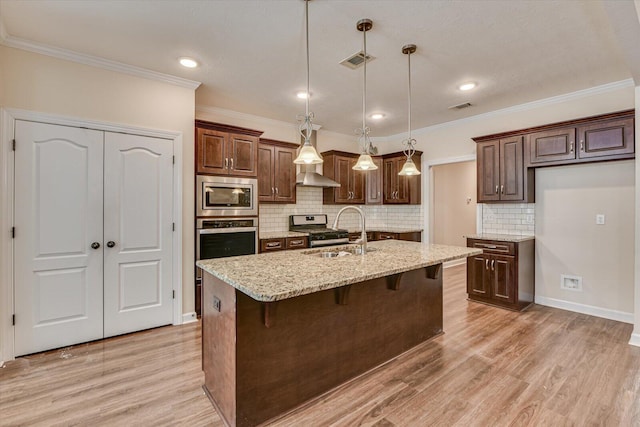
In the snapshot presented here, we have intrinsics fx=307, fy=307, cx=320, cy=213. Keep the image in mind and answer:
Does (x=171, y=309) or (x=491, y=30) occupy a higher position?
(x=491, y=30)

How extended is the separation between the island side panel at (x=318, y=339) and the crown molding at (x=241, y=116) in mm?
3328

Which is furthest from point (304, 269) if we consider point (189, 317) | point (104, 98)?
point (104, 98)

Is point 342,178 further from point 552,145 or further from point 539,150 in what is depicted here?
point 552,145

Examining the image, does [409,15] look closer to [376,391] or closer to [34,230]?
[376,391]

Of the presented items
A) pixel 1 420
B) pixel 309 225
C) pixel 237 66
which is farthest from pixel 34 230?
pixel 309 225

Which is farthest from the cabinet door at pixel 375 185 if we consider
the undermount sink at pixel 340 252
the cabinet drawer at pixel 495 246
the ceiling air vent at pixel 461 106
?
the undermount sink at pixel 340 252

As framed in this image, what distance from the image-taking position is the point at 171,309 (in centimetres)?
340

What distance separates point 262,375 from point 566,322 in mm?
3531

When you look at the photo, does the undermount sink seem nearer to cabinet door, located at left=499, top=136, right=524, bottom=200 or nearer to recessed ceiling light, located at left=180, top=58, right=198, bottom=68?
recessed ceiling light, located at left=180, top=58, right=198, bottom=68

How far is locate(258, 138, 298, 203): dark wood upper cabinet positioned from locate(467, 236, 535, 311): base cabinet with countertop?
2.73 m

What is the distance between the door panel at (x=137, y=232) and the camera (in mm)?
3041

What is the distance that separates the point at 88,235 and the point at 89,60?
1.65 meters

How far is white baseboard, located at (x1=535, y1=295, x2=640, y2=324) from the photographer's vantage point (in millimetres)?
3477

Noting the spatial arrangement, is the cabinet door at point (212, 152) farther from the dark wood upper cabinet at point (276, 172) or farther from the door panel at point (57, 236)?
the door panel at point (57, 236)
